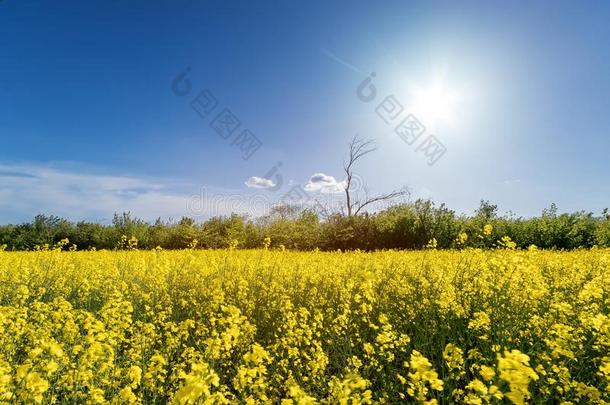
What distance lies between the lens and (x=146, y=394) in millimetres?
4680

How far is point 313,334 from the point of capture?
6066 millimetres

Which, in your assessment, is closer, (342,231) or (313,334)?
(313,334)

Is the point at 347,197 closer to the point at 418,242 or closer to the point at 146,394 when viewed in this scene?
the point at 418,242

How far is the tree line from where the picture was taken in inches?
661

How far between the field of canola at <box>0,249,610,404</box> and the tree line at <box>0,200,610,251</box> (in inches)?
345

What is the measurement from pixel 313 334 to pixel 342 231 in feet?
43.5

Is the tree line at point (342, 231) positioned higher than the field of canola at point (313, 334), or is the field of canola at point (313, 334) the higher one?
the tree line at point (342, 231)

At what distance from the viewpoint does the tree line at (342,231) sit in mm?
16781

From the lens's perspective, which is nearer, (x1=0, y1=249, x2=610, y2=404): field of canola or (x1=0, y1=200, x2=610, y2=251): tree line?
(x1=0, y1=249, x2=610, y2=404): field of canola

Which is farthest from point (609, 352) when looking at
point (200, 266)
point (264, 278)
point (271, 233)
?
point (271, 233)

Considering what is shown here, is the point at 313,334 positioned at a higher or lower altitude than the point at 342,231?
lower

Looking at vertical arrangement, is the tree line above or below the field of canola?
above

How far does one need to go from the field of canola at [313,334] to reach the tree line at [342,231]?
876cm

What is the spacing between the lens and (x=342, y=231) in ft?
63.0
